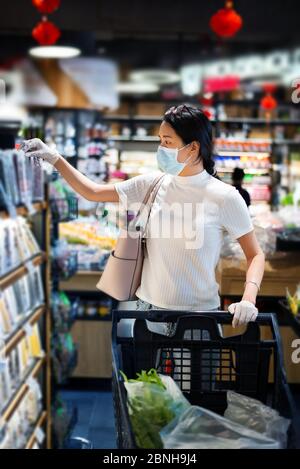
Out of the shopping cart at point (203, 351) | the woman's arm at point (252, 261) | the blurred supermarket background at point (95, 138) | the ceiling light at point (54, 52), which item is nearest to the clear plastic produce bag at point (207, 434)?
the shopping cart at point (203, 351)

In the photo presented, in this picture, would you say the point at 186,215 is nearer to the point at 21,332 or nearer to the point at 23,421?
the point at 21,332

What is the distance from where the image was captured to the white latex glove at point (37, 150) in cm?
163

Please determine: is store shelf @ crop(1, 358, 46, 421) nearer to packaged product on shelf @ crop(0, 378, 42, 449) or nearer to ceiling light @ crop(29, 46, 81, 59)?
packaged product on shelf @ crop(0, 378, 42, 449)

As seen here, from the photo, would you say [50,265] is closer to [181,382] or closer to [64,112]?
[181,382]

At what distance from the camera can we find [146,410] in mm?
1268

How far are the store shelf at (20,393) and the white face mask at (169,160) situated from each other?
155cm

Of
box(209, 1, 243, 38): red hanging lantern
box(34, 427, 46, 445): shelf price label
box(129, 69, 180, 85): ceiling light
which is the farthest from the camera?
box(129, 69, 180, 85): ceiling light

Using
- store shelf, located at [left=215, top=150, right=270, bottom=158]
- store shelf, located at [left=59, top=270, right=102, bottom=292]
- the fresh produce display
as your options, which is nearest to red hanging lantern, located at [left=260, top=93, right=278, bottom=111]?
store shelf, located at [left=215, top=150, right=270, bottom=158]

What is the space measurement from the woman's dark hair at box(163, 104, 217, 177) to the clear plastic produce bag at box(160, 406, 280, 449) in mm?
806

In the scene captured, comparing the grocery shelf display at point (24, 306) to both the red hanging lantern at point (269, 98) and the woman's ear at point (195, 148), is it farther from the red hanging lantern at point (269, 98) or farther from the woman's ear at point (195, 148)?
the red hanging lantern at point (269, 98)

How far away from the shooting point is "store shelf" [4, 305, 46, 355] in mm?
2990

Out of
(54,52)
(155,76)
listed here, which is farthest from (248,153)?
(54,52)

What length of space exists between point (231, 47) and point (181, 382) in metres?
8.63

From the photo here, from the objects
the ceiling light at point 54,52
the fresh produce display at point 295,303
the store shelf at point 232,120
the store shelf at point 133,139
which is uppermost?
the ceiling light at point 54,52
